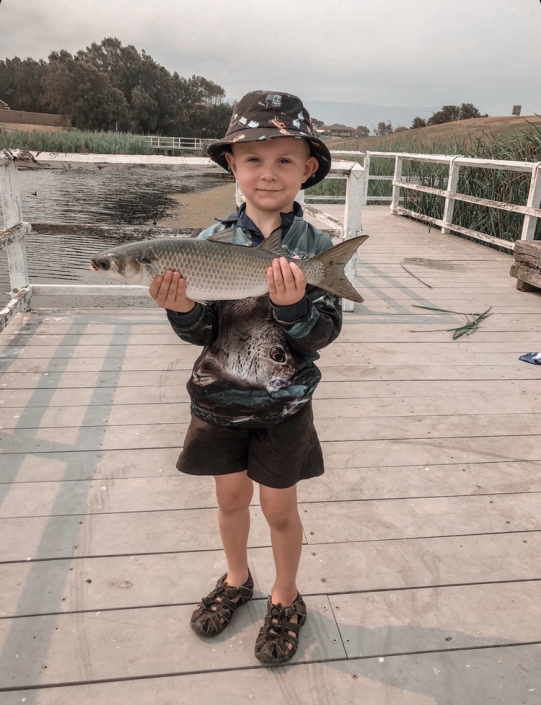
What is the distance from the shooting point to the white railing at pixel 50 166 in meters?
4.75

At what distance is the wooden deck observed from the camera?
1.83 m

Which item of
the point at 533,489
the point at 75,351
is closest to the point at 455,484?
the point at 533,489

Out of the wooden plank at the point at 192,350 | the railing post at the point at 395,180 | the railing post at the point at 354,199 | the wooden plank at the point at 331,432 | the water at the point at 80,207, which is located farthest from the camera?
the railing post at the point at 395,180

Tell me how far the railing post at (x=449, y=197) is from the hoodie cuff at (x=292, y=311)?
914 cm

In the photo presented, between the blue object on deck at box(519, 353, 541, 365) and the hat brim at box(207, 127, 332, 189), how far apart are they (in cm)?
302

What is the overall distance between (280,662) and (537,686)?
784 millimetres

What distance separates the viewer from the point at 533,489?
288cm

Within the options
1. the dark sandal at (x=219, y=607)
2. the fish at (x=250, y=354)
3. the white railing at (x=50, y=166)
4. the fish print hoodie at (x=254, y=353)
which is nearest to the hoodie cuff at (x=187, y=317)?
the fish print hoodie at (x=254, y=353)

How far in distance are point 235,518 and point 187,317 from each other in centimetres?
72

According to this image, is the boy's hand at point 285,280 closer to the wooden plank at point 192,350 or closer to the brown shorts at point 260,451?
the brown shorts at point 260,451

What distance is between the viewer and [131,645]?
6.29ft

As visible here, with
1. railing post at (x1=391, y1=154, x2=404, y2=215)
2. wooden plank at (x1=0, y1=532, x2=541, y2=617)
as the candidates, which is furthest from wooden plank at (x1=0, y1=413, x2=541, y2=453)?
railing post at (x1=391, y1=154, x2=404, y2=215)

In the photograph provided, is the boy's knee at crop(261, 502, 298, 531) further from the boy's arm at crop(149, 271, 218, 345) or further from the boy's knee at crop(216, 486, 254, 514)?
the boy's arm at crop(149, 271, 218, 345)

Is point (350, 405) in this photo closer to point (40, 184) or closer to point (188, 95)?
point (40, 184)
